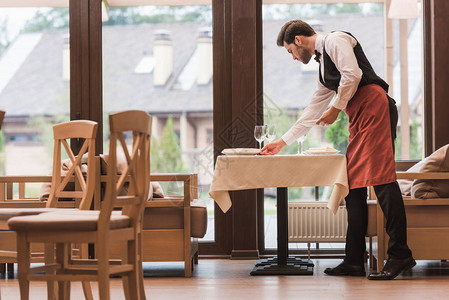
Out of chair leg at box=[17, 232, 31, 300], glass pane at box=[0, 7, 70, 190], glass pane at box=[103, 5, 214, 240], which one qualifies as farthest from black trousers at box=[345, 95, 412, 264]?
glass pane at box=[0, 7, 70, 190]

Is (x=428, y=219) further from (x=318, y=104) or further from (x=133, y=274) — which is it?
(x=133, y=274)

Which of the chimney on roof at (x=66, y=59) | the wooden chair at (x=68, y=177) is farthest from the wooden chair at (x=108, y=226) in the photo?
the chimney on roof at (x=66, y=59)

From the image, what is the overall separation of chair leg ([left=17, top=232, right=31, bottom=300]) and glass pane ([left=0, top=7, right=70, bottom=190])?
2625 millimetres

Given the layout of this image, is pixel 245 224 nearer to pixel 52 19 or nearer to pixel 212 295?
pixel 212 295

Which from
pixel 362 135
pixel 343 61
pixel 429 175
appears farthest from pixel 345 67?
pixel 429 175

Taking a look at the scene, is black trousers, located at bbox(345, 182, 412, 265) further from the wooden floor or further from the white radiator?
the white radiator

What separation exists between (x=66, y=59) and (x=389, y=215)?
269 cm

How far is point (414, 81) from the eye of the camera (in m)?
4.81

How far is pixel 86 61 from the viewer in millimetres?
4844

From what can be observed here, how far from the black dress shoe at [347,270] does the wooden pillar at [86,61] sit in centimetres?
197

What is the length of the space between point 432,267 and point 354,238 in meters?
0.73

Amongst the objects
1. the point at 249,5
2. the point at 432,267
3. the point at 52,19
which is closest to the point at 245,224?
the point at 432,267

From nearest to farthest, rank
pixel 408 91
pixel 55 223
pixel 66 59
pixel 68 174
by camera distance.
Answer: pixel 55 223, pixel 68 174, pixel 408 91, pixel 66 59

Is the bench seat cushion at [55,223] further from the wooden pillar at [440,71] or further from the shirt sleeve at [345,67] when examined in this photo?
the wooden pillar at [440,71]
